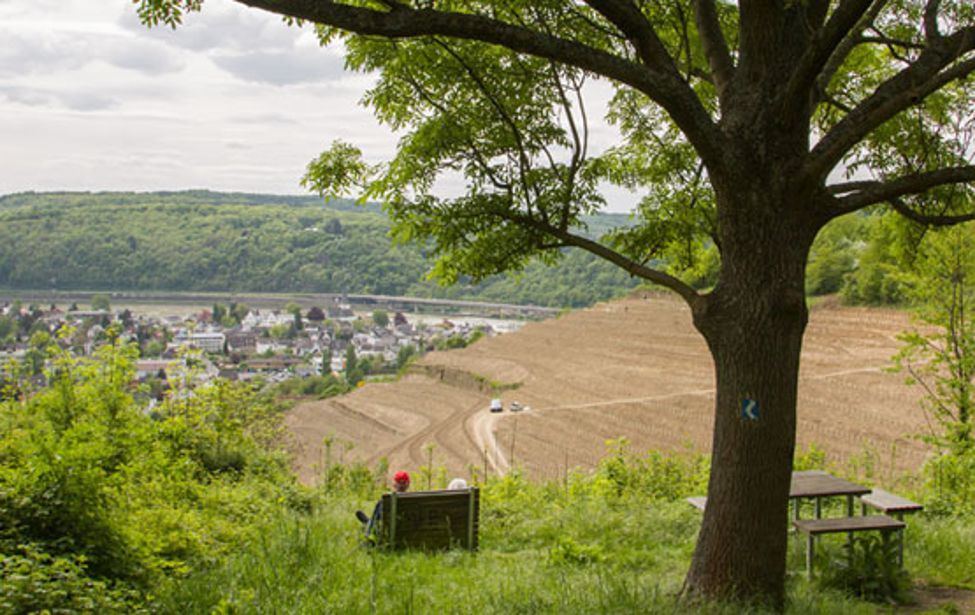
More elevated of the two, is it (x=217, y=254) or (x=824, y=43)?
(x=824, y=43)

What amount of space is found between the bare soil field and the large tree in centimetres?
1275

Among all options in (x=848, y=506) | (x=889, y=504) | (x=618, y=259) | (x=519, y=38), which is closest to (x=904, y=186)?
(x=618, y=259)

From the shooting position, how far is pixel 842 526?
18.2 feet

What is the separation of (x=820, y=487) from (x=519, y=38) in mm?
4273

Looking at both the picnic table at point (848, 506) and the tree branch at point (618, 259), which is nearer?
the tree branch at point (618, 259)

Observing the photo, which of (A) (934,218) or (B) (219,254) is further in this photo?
(B) (219,254)

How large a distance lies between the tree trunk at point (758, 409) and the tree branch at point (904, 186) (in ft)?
1.06

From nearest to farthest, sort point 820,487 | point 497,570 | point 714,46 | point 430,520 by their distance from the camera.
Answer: point 714,46 → point 497,570 → point 820,487 → point 430,520

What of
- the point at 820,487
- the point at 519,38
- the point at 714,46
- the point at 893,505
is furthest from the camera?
the point at 820,487

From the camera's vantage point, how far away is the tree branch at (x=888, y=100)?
15.2 ft

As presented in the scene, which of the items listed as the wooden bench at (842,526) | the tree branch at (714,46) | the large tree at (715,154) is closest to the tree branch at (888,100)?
the large tree at (715,154)

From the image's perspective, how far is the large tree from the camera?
4.77 m

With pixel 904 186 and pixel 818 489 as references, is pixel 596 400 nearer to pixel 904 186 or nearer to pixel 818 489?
pixel 818 489

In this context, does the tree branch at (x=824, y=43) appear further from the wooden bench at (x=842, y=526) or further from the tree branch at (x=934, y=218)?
the wooden bench at (x=842, y=526)
